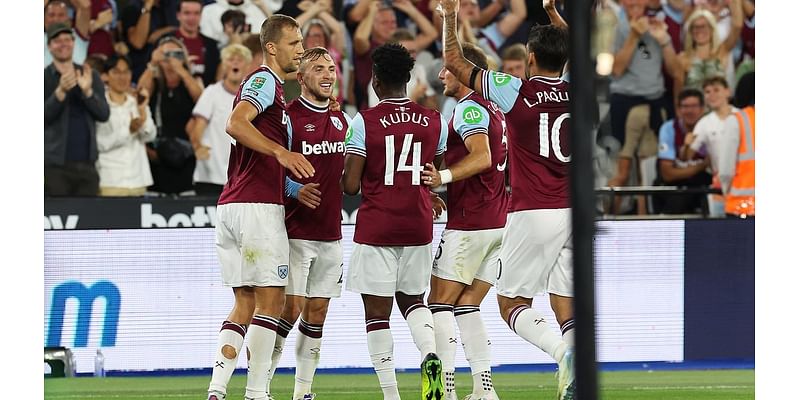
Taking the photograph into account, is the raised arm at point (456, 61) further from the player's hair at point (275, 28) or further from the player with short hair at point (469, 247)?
the player's hair at point (275, 28)

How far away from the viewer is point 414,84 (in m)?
10.9

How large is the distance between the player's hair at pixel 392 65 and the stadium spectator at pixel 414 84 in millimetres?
4063

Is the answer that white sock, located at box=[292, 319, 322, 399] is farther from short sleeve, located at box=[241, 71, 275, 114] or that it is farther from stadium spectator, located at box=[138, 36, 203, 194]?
stadium spectator, located at box=[138, 36, 203, 194]

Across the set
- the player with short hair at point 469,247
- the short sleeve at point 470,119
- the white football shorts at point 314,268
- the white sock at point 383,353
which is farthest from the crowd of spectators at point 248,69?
the white sock at point 383,353

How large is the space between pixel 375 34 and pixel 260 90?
4.96 m

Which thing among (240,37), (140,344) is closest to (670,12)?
(240,37)

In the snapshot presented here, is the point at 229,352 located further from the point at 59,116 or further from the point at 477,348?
the point at 59,116

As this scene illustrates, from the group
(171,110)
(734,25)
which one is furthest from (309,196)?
(734,25)

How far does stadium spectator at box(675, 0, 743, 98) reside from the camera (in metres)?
11.5

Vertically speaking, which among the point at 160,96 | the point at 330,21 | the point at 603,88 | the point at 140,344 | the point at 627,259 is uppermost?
the point at 330,21

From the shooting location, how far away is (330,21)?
11016 millimetres

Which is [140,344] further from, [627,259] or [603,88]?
[603,88]

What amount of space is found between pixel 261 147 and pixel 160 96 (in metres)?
4.69

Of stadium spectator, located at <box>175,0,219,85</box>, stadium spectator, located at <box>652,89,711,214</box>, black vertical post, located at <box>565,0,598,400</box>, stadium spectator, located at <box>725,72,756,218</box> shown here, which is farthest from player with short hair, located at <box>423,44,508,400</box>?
black vertical post, located at <box>565,0,598,400</box>
